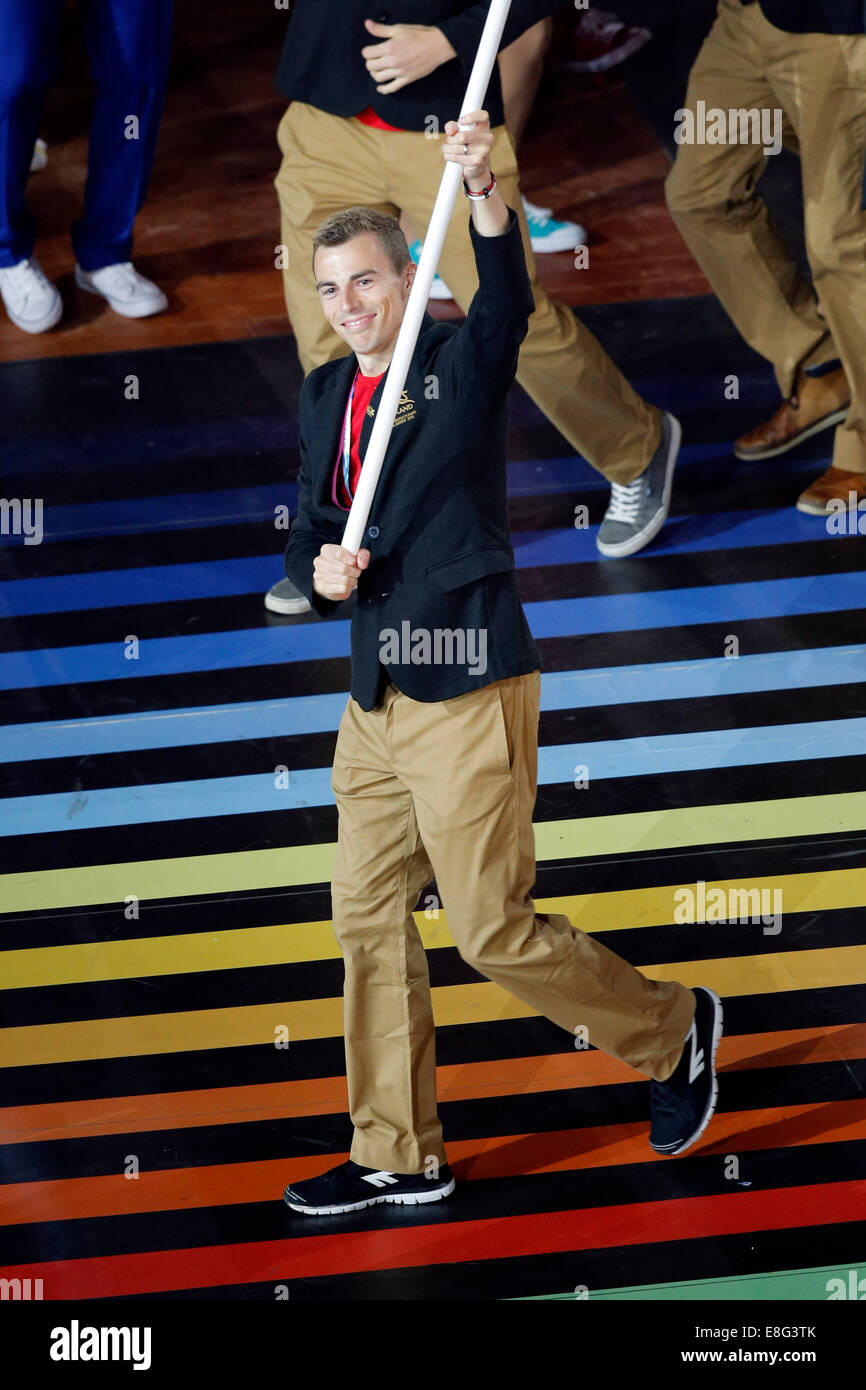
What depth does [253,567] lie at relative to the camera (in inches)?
171

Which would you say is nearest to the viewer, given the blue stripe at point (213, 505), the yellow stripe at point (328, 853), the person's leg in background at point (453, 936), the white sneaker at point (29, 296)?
the person's leg in background at point (453, 936)

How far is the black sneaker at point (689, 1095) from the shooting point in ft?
9.45

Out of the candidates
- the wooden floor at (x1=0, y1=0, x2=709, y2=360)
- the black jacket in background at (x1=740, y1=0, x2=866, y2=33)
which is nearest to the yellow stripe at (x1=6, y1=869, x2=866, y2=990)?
the black jacket in background at (x1=740, y1=0, x2=866, y2=33)

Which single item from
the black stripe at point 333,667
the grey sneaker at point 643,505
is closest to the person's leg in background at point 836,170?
the grey sneaker at point 643,505

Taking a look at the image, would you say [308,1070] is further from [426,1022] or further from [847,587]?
[847,587]

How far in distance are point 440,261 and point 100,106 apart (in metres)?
1.68

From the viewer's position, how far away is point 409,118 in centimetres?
367

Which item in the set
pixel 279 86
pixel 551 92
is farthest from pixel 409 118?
pixel 551 92

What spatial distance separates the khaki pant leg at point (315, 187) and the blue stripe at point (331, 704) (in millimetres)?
808

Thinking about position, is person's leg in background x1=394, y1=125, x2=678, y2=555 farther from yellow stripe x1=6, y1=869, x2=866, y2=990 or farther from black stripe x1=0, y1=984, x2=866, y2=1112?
black stripe x1=0, y1=984, x2=866, y2=1112

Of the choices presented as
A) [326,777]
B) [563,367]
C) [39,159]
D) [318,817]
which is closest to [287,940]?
[318,817]

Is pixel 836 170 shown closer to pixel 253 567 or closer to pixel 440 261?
pixel 440 261

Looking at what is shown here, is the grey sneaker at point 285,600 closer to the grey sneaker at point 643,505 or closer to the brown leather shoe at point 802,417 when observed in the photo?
the grey sneaker at point 643,505
